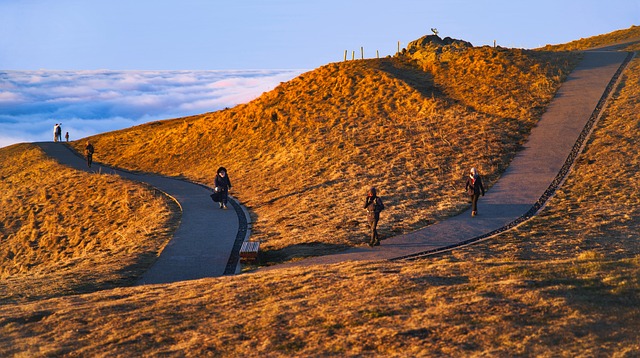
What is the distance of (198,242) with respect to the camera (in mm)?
22703

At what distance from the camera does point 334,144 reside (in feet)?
136

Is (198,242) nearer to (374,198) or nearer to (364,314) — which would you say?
(374,198)

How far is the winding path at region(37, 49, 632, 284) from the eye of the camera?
1986 centimetres

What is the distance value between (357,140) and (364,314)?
1164 inches

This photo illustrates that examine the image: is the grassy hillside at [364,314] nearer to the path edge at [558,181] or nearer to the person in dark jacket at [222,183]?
the path edge at [558,181]

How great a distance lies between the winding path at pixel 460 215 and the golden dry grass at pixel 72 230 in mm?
984

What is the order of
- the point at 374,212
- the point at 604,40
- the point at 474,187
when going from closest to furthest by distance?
the point at 374,212 < the point at 474,187 < the point at 604,40

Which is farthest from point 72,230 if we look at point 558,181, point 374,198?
point 558,181

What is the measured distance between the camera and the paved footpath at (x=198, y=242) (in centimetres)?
1911

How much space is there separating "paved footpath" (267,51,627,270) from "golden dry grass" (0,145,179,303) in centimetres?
553

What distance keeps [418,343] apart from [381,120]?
3493 centimetres

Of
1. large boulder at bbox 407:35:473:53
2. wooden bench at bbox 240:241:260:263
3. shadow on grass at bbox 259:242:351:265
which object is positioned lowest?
shadow on grass at bbox 259:242:351:265

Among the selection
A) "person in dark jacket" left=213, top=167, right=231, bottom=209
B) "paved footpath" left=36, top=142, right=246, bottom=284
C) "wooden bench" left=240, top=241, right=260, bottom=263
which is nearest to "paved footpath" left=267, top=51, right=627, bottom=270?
"wooden bench" left=240, top=241, right=260, bottom=263

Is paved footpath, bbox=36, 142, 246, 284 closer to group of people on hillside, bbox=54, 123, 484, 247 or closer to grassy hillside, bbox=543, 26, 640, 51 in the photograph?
group of people on hillside, bbox=54, 123, 484, 247
